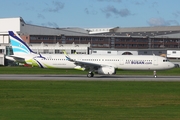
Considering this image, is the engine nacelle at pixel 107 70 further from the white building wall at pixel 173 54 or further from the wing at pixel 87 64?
the white building wall at pixel 173 54

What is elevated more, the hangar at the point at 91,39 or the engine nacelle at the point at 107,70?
the hangar at the point at 91,39

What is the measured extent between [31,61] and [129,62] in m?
12.8

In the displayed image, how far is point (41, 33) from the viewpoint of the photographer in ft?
473
